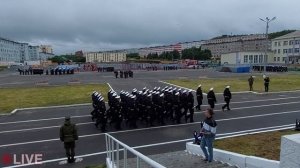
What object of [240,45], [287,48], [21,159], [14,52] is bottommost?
[21,159]

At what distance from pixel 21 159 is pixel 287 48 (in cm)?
10722

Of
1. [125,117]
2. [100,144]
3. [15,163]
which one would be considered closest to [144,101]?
[125,117]

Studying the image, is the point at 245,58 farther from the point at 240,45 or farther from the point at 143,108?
the point at 143,108

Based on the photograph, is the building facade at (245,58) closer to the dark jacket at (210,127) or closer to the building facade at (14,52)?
the building facade at (14,52)

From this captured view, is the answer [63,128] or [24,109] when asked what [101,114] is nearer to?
[63,128]

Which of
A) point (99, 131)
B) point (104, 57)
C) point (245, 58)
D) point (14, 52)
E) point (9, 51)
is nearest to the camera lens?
point (99, 131)

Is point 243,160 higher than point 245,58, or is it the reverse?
point 245,58

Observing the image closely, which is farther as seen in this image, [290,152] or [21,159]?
[21,159]

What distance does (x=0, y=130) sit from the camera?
15227 millimetres

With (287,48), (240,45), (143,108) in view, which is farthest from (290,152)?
(240,45)

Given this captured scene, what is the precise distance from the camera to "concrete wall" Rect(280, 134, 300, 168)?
3851 mm

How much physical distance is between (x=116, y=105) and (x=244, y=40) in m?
161

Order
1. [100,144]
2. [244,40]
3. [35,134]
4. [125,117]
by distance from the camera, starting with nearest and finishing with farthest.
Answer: [100,144], [35,134], [125,117], [244,40]

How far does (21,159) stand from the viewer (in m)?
10.9
